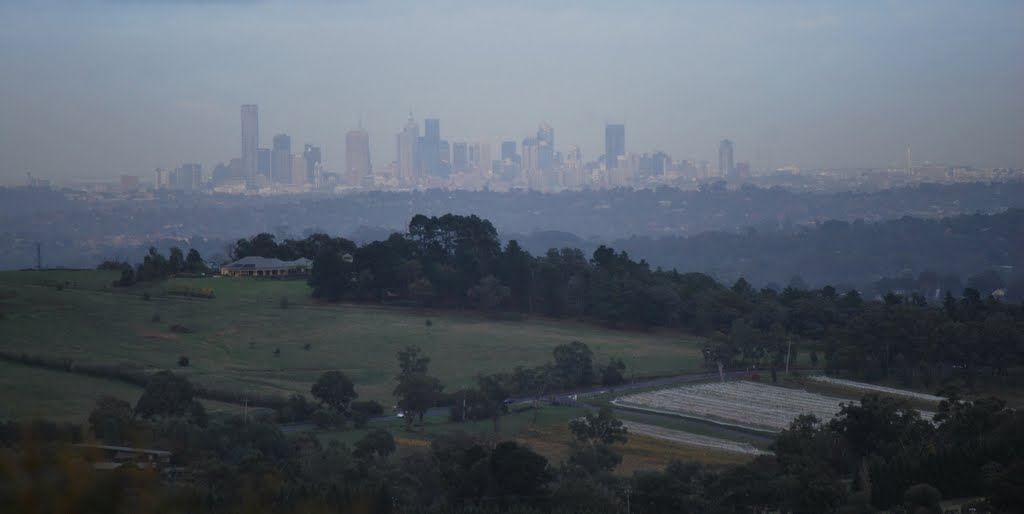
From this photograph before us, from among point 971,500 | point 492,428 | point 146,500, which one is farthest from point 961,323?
point 146,500

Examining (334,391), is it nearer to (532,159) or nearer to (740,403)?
(740,403)

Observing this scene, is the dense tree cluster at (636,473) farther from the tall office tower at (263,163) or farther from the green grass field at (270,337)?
the tall office tower at (263,163)

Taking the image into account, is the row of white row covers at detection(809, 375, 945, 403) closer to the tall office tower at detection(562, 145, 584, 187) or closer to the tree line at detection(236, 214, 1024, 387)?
the tree line at detection(236, 214, 1024, 387)

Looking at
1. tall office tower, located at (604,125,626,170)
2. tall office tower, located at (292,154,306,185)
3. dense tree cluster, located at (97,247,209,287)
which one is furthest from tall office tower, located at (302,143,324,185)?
dense tree cluster, located at (97,247,209,287)

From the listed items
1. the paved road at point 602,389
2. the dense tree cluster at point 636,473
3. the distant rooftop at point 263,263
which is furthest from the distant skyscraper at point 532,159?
the dense tree cluster at point 636,473

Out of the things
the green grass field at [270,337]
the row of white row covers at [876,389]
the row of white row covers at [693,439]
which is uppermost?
the green grass field at [270,337]

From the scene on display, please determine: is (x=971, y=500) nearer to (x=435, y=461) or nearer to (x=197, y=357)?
(x=435, y=461)
